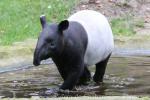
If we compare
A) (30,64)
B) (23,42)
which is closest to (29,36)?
(23,42)

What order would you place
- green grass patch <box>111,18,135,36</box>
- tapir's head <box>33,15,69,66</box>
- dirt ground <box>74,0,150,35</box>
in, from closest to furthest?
tapir's head <box>33,15,69,66</box> < green grass patch <box>111,18,135,36</box> < dirt ground <box>74,0,150,35</box>

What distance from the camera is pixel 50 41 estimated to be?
8664 millimetres

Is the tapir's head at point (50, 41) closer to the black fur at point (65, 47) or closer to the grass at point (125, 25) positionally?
the black fur at point (65, 47)

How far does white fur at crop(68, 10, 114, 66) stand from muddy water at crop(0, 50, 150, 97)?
53 cm

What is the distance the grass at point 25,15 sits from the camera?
14290 millimetres

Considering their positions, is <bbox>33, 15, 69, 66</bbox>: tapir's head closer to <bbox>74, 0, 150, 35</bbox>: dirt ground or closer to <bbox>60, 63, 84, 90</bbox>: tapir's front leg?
<bbox>60, 63, 84, 90</bbox>: tapir's front leg

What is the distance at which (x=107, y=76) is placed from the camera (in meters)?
11.1

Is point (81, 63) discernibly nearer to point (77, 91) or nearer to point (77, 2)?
point (77, 91)

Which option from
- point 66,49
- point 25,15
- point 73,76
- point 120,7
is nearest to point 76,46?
point 66,49

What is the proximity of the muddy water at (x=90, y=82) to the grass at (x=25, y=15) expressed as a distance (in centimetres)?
A: 189

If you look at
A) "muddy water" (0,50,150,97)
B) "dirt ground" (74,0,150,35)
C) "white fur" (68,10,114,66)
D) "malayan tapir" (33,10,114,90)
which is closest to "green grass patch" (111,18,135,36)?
"dirt ground" (74,0,150,35)

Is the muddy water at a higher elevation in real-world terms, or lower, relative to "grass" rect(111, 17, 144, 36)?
higher

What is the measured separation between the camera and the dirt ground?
1675cm

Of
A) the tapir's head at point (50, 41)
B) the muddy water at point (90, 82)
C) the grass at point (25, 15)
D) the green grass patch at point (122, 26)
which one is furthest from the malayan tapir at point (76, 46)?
the green grass patch at point (122, 26)
